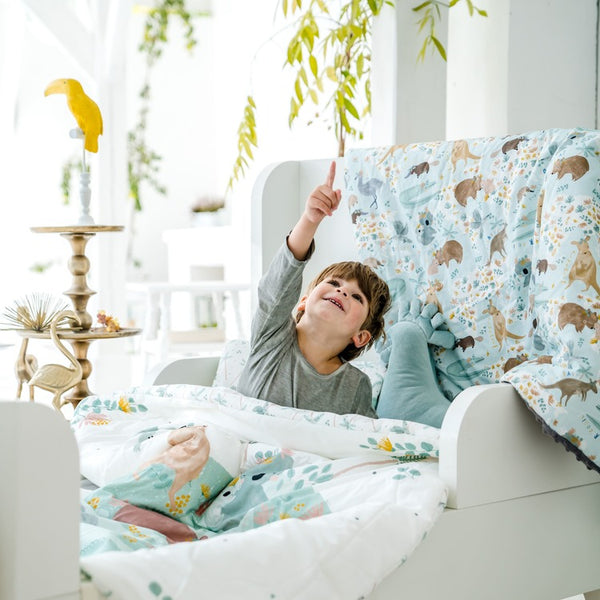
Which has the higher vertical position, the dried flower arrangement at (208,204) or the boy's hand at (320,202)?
the dried flower arrangement at (208,204)

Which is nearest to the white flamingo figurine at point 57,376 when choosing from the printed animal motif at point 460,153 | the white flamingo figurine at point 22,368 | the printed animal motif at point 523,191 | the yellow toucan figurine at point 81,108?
the white flamingo figurine at point 22,368

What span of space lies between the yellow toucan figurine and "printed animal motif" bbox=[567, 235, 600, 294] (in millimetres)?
1203

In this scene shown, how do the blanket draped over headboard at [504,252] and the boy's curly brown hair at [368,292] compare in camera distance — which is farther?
the boy's curly brown hair at [368,292]

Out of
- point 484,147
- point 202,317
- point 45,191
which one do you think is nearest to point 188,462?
point 484,147

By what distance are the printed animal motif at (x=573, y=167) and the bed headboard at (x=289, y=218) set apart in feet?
1.72

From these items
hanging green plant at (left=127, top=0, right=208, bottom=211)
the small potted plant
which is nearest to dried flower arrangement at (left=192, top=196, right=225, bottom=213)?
the small potted plant

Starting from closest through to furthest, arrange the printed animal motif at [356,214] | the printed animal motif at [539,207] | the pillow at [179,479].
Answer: the pillow at [179,479], the printed animal motif at [539,207], the printed animal motif at [356,214]

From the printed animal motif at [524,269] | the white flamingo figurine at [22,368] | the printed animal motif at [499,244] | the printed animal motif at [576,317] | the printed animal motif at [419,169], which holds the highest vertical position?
the printed animal motif at [419,169]

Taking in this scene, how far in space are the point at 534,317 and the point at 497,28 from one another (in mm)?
1121

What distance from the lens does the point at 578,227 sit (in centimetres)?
119

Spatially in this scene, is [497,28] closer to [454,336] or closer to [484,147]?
[484,147]

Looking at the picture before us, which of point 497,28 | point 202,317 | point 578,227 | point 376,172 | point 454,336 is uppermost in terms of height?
point 497,28

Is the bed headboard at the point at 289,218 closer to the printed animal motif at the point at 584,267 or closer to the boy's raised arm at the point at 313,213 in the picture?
the boy's raised arm at the point at 313,213

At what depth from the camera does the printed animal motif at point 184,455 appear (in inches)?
41.6
